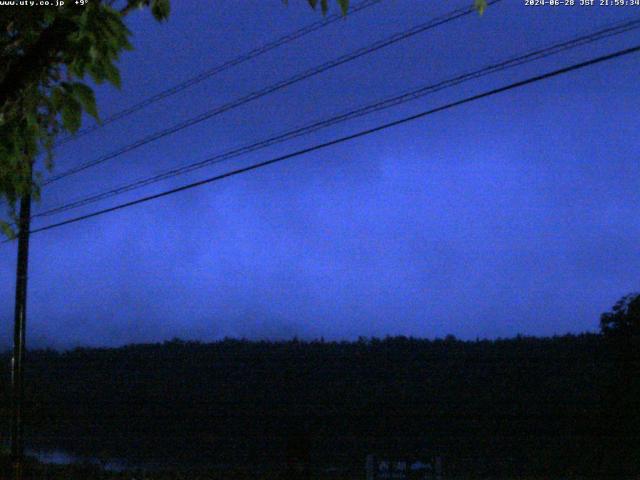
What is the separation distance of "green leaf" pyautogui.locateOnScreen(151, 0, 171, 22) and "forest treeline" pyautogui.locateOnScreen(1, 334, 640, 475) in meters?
15.8

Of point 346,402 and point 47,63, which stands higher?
point 47,63

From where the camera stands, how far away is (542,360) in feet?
95.9

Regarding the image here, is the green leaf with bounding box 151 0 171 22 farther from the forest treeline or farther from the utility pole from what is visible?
the forest treeline

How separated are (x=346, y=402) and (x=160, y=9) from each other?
29.8m

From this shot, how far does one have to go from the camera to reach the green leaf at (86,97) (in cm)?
391

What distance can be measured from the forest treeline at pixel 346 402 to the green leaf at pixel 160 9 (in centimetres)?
1576

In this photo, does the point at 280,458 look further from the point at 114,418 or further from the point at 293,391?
the point at 114,418

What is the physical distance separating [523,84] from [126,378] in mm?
33113

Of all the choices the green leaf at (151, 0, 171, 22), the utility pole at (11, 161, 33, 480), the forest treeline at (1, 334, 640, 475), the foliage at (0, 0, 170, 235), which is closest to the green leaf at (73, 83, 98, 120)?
the foliage at (0, 0, 170, 235)

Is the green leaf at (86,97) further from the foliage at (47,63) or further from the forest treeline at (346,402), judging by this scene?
the forest treeline at (346,402)

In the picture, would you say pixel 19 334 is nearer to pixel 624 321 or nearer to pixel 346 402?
pixel 624 321

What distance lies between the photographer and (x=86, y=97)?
12.9 feet

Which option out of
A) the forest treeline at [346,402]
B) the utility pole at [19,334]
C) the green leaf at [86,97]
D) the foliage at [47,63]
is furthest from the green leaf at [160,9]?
the forest treeline at [346,402]

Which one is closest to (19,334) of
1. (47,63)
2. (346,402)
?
(47,63)
